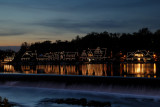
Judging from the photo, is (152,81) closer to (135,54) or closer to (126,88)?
(126,88)

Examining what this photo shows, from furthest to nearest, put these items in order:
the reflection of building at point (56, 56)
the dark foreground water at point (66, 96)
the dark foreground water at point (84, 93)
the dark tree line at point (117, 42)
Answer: the reflection of building at point (56, 56) < the dark tree line at point (117, 42) < the dark foreground water at point (84, 93) < the dark foreground water at point (66, 96)

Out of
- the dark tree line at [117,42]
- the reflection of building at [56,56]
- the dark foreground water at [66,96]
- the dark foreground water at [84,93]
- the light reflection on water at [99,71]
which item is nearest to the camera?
the dark foreground water at [66,96]

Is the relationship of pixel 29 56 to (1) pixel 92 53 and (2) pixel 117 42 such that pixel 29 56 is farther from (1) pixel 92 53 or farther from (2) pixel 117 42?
(2) pixel 117 42

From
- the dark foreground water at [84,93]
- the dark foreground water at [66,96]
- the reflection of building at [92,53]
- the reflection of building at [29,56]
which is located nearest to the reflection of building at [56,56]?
the reflection of building at [29,56]

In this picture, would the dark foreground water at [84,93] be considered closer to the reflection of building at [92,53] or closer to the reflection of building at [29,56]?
the reflection of building at [92,53]

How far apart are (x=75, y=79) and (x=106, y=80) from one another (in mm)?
2861

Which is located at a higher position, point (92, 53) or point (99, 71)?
point (92, 53)

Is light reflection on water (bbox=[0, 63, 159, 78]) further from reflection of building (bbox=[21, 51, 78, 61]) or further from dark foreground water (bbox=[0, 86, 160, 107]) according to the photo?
reflection of building (bbox=[21, 51, 78, 61])

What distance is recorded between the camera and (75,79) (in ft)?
85.5

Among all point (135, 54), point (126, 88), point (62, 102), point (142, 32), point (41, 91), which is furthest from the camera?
point (142, 32)

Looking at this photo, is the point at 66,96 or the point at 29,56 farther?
the point at 29,56

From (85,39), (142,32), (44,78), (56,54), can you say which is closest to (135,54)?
(142,32)

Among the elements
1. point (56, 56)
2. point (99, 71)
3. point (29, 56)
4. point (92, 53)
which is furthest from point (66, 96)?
point (29, 56)

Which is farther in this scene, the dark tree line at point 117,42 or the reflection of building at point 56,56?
the reflection of building at point 56,56
